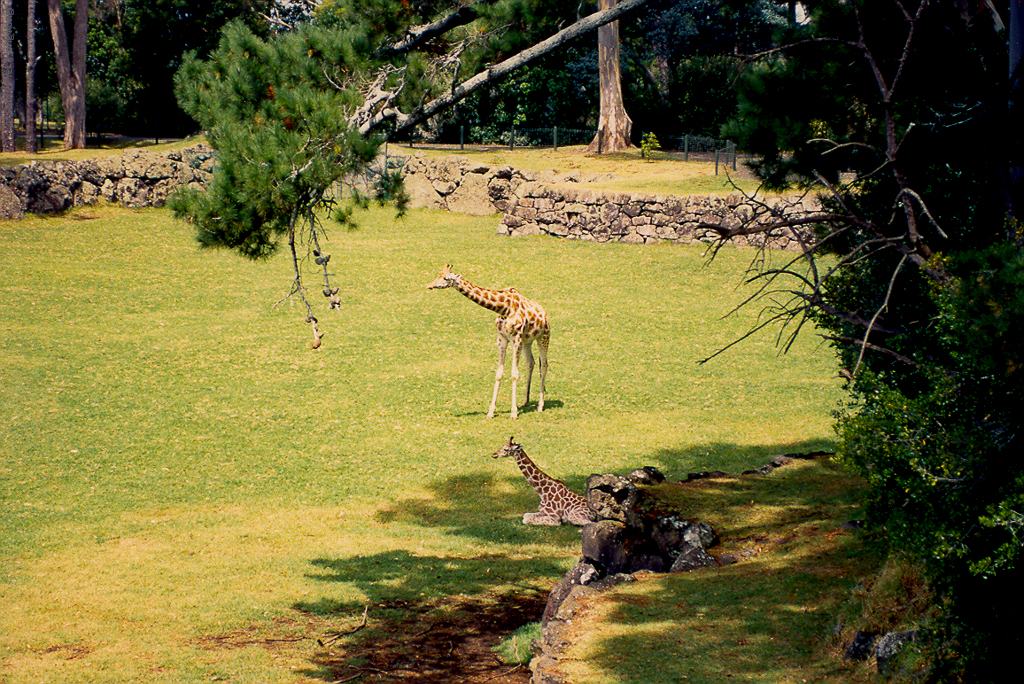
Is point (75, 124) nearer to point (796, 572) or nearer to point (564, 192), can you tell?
point (564, 192)

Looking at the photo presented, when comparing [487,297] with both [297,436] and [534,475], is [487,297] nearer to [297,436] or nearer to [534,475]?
[297,436]

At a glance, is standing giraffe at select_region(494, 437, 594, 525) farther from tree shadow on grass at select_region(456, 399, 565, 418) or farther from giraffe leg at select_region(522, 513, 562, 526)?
tree shadow on grass at select_region(456, 399, 565, 418)

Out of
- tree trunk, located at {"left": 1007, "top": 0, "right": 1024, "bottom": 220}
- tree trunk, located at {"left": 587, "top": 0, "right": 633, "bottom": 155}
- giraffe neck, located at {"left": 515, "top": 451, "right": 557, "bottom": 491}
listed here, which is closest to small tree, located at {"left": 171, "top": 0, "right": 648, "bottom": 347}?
tree trunk, located at {"left": 1007, "top": 0, "right": 1024, "bottom": 220}

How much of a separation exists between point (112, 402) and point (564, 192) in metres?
18.9

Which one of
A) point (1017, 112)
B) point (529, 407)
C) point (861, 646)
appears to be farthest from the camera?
point (529, 407)

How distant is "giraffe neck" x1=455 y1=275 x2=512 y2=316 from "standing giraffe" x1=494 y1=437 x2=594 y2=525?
456 cm

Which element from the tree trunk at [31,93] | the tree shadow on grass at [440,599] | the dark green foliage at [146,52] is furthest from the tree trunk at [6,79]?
the tree shadow on grass at [440,599]

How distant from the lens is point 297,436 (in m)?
15.3

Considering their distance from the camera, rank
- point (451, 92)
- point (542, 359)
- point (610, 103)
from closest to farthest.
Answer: point (451, 92), point (542, 359), point (610, 103)

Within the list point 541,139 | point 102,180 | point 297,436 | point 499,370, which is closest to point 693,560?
point 499,370

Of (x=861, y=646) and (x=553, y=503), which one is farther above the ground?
(x=861, y=646)

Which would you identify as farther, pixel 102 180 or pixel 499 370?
pixel 102 180

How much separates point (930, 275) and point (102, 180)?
33.1 meters

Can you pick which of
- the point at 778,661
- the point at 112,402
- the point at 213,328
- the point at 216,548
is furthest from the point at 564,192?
the point at 778,661
